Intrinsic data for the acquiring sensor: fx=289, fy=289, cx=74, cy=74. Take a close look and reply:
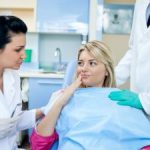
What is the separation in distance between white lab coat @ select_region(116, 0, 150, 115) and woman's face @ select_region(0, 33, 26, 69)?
0.64 m

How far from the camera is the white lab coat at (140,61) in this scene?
1603mm

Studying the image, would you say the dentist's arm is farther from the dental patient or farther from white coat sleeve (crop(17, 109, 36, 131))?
white coat sleeve (crop(17, 109, 36, 131))

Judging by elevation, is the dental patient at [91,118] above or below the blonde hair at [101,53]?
below

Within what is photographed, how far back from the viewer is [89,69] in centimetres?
153

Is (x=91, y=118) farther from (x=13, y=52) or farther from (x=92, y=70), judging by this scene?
(x=13, y=52)

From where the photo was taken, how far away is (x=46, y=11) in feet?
10.4

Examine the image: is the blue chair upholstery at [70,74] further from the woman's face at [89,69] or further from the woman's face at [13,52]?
the woman's face at [13,52]

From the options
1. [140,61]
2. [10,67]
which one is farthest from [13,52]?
[140,61]

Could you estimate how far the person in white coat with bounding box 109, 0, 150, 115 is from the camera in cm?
141

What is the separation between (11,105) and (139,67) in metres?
0.74

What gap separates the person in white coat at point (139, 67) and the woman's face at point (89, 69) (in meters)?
0.17

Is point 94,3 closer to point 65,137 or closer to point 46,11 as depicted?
point 46,11

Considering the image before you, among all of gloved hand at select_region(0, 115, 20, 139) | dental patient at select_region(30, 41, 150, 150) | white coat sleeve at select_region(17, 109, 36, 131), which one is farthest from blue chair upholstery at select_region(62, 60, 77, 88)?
gloved hand at select_region(0, 115, 20, 139)

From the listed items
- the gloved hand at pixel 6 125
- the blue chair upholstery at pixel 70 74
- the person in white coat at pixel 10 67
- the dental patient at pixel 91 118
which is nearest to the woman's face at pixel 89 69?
the dental patient at pixel 91 118
